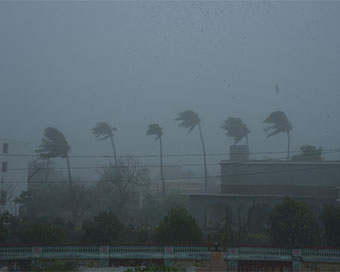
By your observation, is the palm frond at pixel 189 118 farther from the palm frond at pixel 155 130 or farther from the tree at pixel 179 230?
the tree at pixel 179 230

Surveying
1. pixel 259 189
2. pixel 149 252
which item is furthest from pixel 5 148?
pixel 149 252

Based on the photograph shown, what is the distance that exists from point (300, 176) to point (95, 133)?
26.6 m

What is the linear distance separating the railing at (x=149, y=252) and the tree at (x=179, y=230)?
3.16 feet

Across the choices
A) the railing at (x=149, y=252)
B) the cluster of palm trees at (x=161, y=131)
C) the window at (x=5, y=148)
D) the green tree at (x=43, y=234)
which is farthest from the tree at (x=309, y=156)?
the window at (x=5, y=148)

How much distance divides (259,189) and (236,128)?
18609mm

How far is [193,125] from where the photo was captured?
45656 mm

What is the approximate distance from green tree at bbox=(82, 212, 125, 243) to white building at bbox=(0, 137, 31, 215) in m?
21.4

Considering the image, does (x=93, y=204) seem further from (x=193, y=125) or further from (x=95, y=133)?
(x=193, y=125)

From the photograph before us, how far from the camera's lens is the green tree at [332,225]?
16.5 metres

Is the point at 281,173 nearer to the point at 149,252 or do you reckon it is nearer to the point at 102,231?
the point at 149,252

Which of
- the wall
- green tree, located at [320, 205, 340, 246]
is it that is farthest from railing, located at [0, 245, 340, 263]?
the wall

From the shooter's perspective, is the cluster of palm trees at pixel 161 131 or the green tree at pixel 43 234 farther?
the cluster of palm trees at pixel 161 131

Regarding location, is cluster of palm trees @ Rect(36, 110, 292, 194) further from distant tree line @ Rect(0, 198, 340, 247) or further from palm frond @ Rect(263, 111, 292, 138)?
distant tree line @ Rect(0, 198, 340, 247)

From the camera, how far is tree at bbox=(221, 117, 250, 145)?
44.1 m
